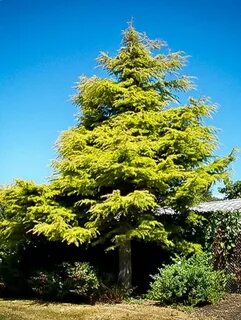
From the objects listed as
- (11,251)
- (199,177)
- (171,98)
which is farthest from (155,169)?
(11,251)

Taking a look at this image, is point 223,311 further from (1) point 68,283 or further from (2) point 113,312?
(1) point 68,283

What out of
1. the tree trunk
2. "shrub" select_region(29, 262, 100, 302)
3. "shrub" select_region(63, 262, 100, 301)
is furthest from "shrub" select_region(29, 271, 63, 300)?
the tree trunk

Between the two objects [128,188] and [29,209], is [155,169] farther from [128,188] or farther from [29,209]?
[29,209]

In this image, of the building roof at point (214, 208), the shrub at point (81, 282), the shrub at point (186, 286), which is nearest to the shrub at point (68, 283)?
the shrub at point (81, 282)

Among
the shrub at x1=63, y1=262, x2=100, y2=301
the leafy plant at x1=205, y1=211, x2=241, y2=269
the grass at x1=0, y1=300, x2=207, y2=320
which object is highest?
the leafy plant at x1=205, y1=211, x2=241, y2=269

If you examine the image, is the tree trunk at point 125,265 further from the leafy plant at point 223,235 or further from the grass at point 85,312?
the leafy plant at point 223,235

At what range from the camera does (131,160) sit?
40.0 feet

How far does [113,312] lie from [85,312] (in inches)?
28.6

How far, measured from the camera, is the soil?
9.87m

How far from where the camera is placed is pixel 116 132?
12.9 metres

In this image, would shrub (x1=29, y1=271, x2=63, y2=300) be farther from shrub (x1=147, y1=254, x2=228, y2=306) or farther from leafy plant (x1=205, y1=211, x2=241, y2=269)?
leafy plant (x1=205, y1=211, x2=241, y2=269)

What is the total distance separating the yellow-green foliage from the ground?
1.89 meters

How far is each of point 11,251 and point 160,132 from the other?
23.7 ft

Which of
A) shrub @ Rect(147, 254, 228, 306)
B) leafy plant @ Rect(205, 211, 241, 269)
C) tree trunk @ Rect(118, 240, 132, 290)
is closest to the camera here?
shrub @ Rect(147, 254, 228, 306)
